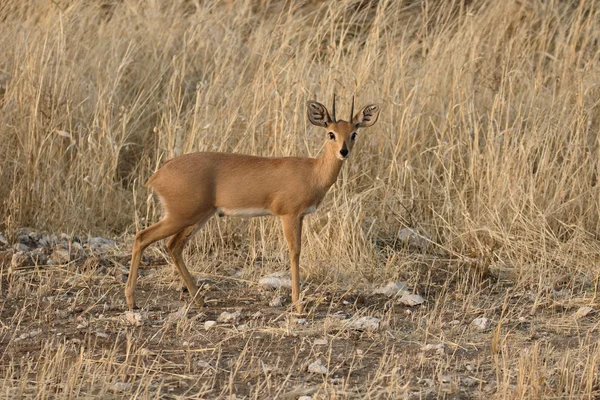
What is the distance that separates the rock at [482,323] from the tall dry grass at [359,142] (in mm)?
905

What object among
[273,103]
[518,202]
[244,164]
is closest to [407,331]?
[244,164]

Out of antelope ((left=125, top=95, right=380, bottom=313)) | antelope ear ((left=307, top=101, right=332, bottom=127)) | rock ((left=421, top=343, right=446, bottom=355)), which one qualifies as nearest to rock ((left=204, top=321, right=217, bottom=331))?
antelope ((left=125, top=95, right=380, bottom=313))

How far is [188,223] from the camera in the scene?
235 inches

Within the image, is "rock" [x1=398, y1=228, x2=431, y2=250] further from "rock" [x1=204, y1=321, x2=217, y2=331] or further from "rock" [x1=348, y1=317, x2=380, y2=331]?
"rock" [x1=204, y1=321, x2=217, y2=331]

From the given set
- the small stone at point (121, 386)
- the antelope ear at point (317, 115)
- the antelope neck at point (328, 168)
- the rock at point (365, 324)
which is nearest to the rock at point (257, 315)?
the rock at point (365, 324)

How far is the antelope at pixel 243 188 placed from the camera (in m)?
5.96

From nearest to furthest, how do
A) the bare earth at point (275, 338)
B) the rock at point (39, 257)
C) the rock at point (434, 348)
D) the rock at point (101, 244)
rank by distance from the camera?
the bare earth at point (275, 338) → the rock at point (434, 348) → the rock at point (39, 257) → the rock at point (101, 244)

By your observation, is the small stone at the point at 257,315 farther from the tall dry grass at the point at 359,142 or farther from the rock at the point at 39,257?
the rock at the point at 39,257

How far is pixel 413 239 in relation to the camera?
7410mm

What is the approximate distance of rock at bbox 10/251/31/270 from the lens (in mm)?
6555

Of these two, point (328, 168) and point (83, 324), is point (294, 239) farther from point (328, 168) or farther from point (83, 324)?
point (83, 324)

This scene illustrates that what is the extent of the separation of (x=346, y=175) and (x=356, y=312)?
69.3 inches

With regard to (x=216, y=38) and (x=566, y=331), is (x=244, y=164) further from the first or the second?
(x=216, y=38)

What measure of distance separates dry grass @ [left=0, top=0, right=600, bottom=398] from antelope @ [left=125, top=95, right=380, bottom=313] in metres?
0.40
